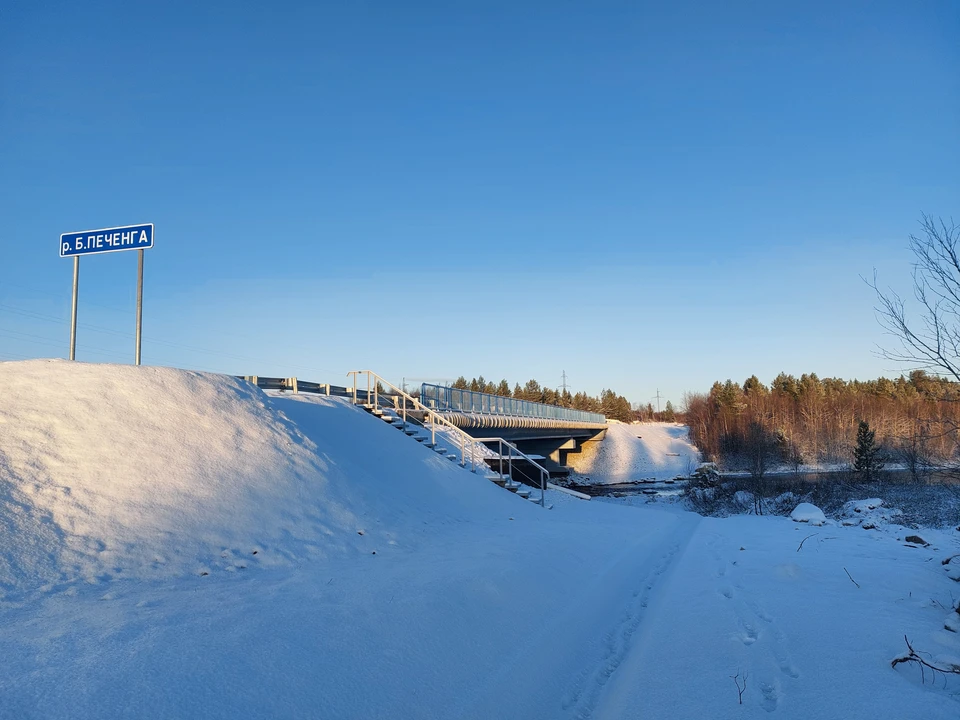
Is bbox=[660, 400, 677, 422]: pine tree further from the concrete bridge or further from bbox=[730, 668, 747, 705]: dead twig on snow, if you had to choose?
bbox=[730, 668, 747, 705]: dead twig on snow

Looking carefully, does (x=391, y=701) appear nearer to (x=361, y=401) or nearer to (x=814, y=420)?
(x=361, y=401)

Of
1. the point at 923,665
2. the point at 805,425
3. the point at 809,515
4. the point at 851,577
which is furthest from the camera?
the point at 805,425

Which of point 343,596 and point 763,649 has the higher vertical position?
point 343,596

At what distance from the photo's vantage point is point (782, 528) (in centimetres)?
1734

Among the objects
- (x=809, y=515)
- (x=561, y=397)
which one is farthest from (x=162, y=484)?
(x=561, y=397)

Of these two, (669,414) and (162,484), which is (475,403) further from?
(669,414)

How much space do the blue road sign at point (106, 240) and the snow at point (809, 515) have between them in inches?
731

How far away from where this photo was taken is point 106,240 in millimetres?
15062

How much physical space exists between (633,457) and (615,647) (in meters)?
62.0

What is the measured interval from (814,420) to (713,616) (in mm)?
66466

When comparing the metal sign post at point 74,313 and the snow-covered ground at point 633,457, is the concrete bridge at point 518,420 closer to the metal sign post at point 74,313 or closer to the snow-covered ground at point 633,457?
the snow-covered ground at point 633,457

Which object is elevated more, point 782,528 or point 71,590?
point 71,590

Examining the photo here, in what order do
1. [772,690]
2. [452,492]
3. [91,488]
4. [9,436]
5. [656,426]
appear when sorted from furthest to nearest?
[656,426]
[452,492]
[9,436]
[91,488]
[772,690]

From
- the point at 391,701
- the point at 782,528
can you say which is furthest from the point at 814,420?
the point at 391,701
